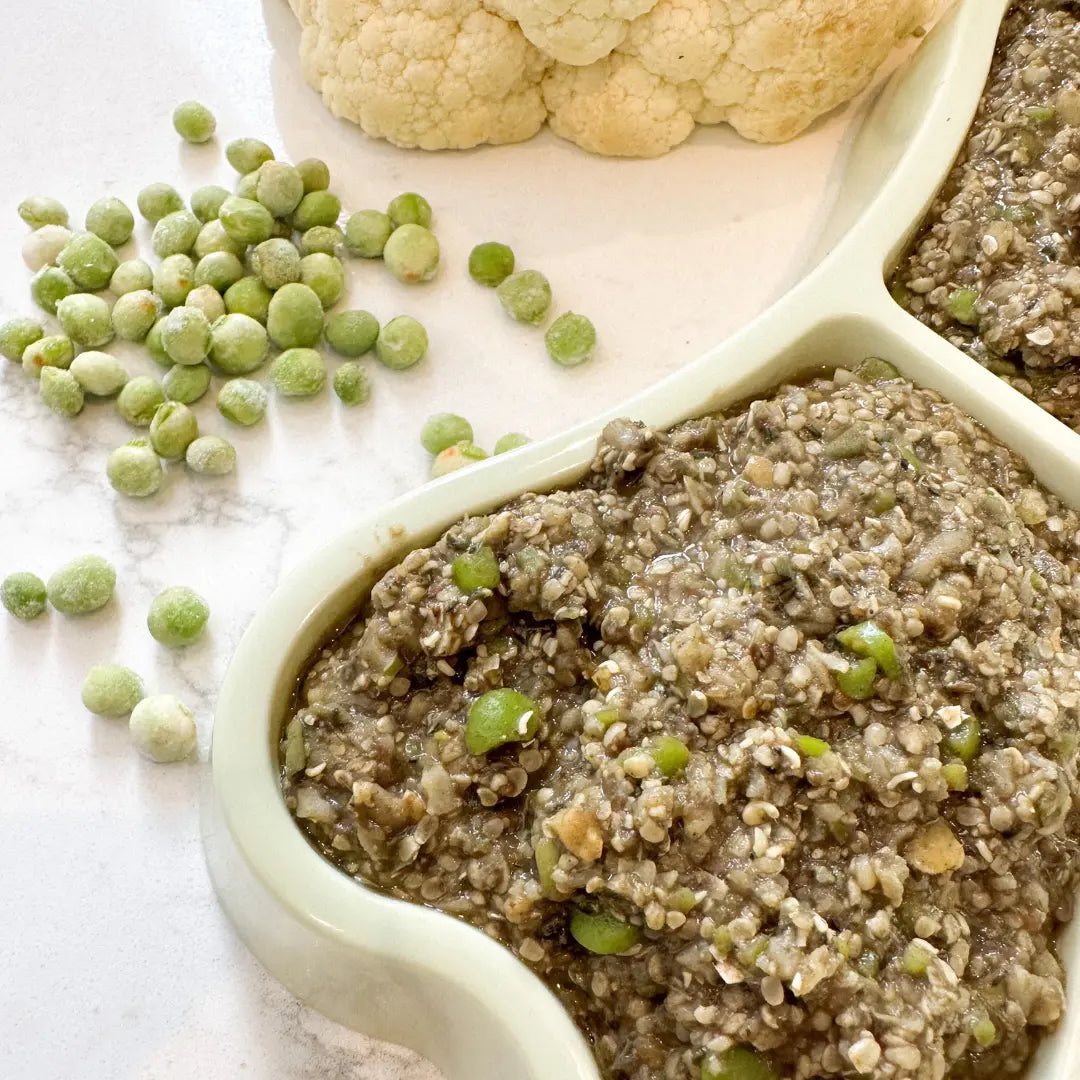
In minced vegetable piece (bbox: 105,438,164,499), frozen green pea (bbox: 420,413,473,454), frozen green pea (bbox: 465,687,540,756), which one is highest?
frozen green pea (bbox: 465,687,540,756)

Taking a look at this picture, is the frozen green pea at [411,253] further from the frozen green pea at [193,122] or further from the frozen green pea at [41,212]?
the frozen green pea at [41,212]

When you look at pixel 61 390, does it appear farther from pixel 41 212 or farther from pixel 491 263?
pixel 491 263

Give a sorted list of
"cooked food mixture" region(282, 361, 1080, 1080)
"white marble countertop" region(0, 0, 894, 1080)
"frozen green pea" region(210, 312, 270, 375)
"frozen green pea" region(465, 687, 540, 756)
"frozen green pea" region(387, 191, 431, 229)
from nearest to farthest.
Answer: "cooked food mixture" region(282, 361, 1080, 1080)
"frozen green pea" region(465, 687, 540, 756)
"white marble countertop" region(0, 0, 894, 1080)
"frozen green pea" region(210, 312, 270, 375)
"frozen green pea" region(387, 191, 431, 229)

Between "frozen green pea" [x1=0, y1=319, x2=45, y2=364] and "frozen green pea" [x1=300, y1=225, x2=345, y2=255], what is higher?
"frozen green pea" [x1=300, y1=225, x2=345, y2=255]

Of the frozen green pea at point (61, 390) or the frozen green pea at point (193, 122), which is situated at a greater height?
the frozen green pea at point (193, 122)

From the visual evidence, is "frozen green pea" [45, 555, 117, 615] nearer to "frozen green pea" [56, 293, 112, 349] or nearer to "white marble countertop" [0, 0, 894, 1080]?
"white marble countertop" [0, 0, 894, 1080]

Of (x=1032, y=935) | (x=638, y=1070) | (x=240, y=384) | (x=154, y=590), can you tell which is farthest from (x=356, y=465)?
(x=1032, y=935)

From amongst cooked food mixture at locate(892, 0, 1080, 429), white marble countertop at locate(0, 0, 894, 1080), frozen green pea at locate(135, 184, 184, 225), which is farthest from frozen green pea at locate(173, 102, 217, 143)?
cooked food mixture at locate(892, 0, 1080, 429)

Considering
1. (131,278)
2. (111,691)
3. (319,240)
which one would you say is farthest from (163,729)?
(319,240)

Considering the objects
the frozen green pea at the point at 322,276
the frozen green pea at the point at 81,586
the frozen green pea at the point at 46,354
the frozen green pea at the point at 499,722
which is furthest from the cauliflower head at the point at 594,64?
the frozen green pea at the point at 499,722
